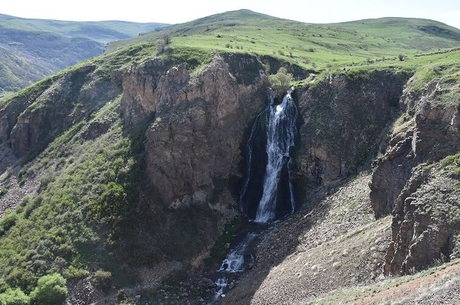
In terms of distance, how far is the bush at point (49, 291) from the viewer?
4847cm

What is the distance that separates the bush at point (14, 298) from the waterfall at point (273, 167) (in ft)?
100

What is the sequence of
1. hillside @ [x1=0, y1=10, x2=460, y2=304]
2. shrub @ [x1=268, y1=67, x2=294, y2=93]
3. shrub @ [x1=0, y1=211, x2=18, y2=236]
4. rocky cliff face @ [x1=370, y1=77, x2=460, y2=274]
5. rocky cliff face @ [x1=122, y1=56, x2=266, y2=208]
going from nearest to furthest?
rocky cliff face @ [x1=370, y1=77, x2=460, y2=274] < hillside @ [x1=0, y1=10, x2=460, y2=304] < shrub @ [x1=0, y1=211, x2=18, y2=236] < rocky cliff face @ [x1=122, y1=56, x2=266, y2=208] < shrub @ [x1=268, y1=67, x2=294, y2=93]

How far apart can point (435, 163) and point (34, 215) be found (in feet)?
174

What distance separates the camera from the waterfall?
62.4m

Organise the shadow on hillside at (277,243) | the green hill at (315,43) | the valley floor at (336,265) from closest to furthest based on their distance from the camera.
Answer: the valley floor at (336,265)
the shadow on hillside at (277,243)
the green hill at (315,43)

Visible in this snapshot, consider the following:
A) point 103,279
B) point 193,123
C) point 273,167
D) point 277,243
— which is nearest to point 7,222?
point 103,279

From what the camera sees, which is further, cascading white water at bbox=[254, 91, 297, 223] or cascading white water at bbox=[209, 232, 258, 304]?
cascading white water at bbox=[254, 91, 297, 223]

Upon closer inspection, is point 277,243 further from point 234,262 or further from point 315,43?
point 315,43

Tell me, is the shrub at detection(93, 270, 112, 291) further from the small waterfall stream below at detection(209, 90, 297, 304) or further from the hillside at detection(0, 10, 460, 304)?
the small waterfall stream below at detection(209, 90, 297, 304)

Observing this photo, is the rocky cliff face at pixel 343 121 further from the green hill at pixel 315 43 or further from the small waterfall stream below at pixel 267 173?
the green hill at pixel 315 43

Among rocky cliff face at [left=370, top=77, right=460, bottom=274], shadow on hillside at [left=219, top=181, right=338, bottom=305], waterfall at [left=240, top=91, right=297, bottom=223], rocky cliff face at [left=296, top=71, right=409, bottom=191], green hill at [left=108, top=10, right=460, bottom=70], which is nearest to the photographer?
rocky cliff face at [left=370, top=77, right=460, bottom=274]

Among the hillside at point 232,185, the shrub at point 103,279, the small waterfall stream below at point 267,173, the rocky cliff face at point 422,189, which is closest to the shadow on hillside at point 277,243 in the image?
the hillside at point 232,185

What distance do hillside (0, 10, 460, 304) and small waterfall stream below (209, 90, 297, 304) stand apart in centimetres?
27

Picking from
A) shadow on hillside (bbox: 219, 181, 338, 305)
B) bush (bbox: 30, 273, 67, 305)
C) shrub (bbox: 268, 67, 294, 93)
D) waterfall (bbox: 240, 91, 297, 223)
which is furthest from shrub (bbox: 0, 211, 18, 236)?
shrub (bbox: 268, 67, 294, 93)
